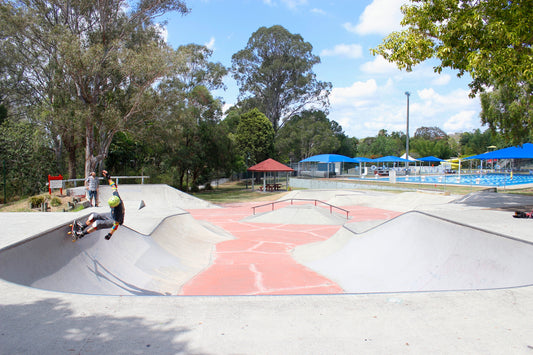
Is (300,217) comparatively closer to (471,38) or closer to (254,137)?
(471,38)

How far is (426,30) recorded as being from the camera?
39.0 ft

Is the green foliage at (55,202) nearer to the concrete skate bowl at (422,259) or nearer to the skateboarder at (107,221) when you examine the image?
the skateboarder at (107,221)

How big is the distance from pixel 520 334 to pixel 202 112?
33801mm

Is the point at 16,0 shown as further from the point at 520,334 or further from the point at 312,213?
the point at 520,334

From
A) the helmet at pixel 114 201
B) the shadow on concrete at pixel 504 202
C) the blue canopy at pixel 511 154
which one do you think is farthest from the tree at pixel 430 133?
the helmet at pixel 114 201

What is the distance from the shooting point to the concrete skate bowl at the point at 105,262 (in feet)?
17.3

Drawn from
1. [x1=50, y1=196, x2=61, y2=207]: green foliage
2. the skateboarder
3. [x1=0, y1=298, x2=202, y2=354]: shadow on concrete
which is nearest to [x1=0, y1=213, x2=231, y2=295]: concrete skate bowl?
the skateboarder

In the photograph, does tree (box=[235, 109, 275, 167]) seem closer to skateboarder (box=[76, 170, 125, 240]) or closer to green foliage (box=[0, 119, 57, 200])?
green foliage (box=[0, 119, 57, 200])

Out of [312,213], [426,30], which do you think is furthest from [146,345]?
[312,213]

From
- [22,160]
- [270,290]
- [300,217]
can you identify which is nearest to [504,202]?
[300,217]

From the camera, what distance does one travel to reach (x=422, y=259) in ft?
23.6

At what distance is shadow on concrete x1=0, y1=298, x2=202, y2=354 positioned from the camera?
2.84 metres

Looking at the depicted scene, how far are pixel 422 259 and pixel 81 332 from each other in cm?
Result: 653

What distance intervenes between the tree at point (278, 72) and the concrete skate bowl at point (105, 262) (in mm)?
46107
